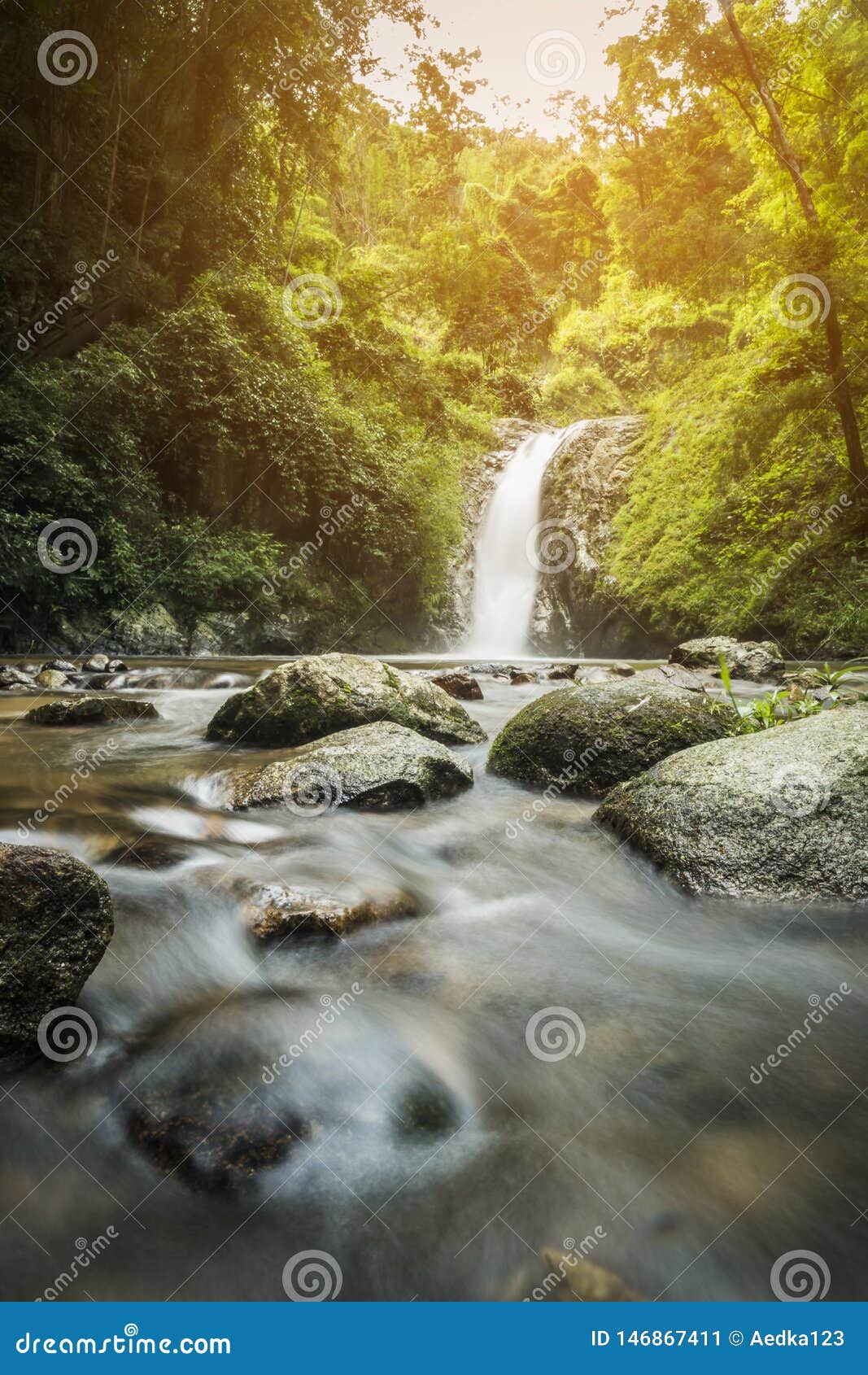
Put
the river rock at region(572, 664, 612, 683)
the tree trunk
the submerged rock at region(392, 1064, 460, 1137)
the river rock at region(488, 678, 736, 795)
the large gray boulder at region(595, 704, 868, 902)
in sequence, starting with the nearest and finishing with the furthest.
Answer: the submerged rock at region(392, 1064, 460, 1137) < the large gray boulder at region(595, 704, 868, 902) < the river rock at region(488, 678, 736, 795) < the river rock at region(572, 664, 612, 683) < the tree trunk

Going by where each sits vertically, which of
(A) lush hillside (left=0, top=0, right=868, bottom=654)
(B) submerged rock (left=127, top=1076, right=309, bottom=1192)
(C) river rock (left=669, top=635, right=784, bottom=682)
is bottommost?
(C) river rock (left=669, top=635, right=784, bottom=682)

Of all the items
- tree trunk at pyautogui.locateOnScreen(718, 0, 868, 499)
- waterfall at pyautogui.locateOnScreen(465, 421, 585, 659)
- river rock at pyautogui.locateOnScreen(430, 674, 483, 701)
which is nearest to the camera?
river rock at pyautogui.locateOnScreen(430, 674, 483, 701)

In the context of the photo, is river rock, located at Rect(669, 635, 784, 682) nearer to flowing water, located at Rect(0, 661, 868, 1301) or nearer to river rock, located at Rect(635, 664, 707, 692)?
river rock, located at Rect(635, 664, 707, 692)

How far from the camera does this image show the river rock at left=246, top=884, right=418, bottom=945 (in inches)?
115

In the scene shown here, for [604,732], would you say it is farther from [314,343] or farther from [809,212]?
[314,343]

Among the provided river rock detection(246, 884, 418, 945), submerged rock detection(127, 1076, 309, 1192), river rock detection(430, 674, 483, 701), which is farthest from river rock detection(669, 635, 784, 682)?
submerged rock detection(127, 1076, 309, 1192)

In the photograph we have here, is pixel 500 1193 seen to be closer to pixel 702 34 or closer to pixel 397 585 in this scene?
pixel 397 585

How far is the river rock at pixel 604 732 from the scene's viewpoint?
489 centimetres

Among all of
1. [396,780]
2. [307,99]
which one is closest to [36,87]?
[307,99]

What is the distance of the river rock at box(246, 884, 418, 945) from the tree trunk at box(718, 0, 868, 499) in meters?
13.1

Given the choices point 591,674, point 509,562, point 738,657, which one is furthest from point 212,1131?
point 509,562

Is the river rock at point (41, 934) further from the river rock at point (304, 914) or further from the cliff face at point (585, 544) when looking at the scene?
the cliff face at point (585, 544)

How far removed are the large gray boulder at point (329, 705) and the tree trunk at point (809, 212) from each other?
1068 cm

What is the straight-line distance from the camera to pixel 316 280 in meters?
18.8
